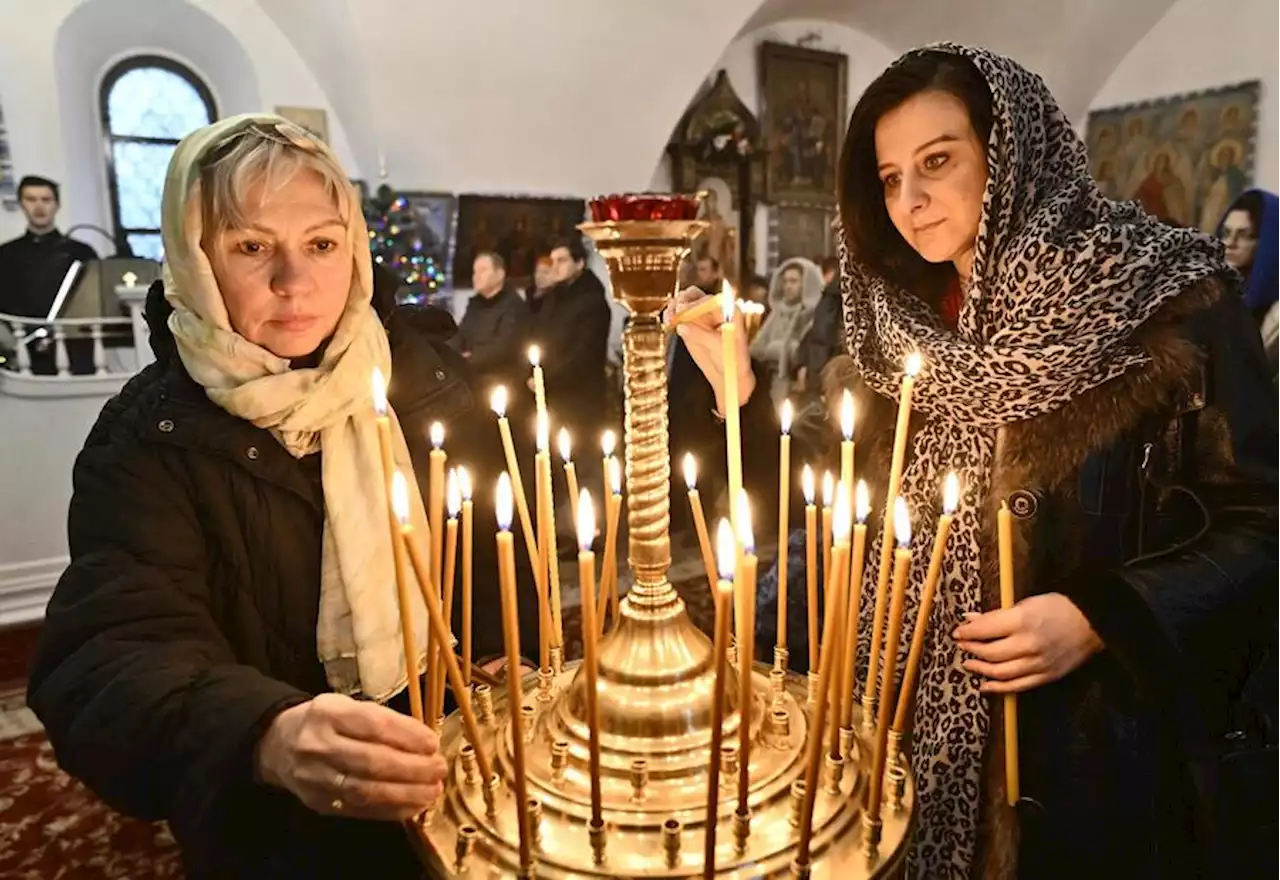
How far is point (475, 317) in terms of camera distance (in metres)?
5.22

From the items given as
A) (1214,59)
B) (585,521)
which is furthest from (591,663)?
(1214,59)

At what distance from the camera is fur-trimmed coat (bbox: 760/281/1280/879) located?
1.17m

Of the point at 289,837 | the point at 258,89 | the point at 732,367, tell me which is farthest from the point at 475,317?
the point at 732,367

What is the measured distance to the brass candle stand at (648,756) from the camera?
2.40ft

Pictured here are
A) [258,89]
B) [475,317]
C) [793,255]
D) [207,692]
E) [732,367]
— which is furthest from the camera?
[793,255]

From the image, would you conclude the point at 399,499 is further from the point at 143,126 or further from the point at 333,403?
the point at 143,126

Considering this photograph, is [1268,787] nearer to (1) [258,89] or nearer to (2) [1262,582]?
(2) [1262,582]

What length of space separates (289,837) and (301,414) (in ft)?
1.70

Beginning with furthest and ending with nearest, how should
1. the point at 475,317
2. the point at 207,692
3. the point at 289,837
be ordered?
the point at 475,317 < the point at 289,837 < the point at 207,692

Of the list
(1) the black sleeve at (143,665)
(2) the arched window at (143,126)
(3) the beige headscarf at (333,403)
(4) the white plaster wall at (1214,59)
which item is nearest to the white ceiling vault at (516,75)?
(4) the white plaster wall at (1214,59)

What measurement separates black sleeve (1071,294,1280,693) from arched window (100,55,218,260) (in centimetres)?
610

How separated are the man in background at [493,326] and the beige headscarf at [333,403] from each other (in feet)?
11.7

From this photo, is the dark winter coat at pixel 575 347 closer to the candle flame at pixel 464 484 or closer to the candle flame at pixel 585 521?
the candle flame at pixel 464 484

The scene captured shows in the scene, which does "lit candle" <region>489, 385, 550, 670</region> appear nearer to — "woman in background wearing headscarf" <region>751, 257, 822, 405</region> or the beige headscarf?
the beige headscarf
